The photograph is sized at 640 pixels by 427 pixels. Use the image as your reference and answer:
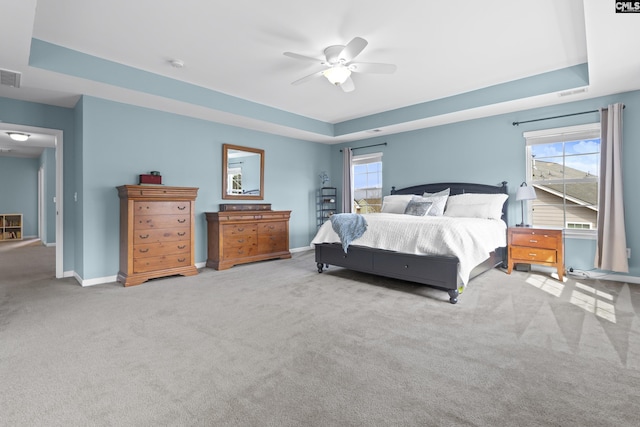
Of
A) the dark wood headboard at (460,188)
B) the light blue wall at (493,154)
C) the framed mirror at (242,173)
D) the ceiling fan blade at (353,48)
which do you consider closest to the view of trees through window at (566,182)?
the light blue wall at (493,154)

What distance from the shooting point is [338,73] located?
3467mm

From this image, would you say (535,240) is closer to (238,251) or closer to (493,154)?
(493,154)

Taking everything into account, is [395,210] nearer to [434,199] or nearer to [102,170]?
[434,199]

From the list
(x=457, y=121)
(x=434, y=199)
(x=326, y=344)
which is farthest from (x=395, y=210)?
(x=326, y=344)

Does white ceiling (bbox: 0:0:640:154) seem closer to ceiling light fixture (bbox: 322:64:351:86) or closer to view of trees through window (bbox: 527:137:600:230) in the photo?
ceiling light fixture (bbox: 322:64:351:86)

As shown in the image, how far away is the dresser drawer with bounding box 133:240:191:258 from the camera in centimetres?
404

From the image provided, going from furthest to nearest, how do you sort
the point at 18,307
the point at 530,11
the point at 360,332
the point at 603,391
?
1. the point at 18,307
2. the point at 530,11
3. the point at 360,332
4. the point at 603,391

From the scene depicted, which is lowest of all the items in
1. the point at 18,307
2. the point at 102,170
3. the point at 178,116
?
the point at 18,307

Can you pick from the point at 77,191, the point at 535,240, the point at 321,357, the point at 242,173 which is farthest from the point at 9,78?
the point at 535,240

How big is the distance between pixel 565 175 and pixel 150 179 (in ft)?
19.5

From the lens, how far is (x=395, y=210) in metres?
5.61

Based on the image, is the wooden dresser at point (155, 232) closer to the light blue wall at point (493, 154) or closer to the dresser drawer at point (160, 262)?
the dresser drawer at point (160, 262)

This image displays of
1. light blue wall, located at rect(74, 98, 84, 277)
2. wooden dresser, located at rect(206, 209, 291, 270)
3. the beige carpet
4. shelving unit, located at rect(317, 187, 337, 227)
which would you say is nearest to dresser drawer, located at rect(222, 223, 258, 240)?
wooden dresser, located at rect(206, 209, 291, 270)

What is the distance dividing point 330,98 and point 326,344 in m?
3.97
